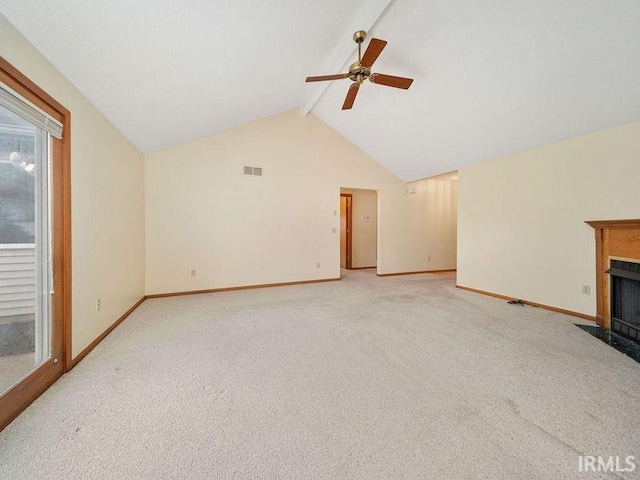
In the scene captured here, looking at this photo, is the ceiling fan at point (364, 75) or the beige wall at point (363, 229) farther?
the beige wall at point (363, 229)

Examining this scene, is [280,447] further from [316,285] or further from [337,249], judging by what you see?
[337,249]

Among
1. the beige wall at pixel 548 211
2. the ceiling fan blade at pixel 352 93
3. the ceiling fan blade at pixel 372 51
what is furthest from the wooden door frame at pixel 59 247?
the beige wall at pixel 548 211

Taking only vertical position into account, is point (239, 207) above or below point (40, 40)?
below

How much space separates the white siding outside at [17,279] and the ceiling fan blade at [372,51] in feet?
9.66

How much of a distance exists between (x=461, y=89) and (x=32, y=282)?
4417mm

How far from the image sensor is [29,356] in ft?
5.06

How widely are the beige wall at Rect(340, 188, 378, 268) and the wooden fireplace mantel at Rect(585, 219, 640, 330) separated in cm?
437

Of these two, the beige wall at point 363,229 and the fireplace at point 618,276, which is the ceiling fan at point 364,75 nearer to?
the fireplace at point 618,276

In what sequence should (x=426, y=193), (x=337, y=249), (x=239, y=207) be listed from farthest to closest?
1. (x=426, y=193)
2. (x=337, y=249)
3. (x=239, y=207)

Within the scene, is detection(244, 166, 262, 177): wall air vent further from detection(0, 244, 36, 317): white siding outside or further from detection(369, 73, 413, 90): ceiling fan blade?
detection(0, 244, 36, 317): white siding outside

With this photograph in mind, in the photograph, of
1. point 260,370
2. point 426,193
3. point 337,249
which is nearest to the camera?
point 260,370

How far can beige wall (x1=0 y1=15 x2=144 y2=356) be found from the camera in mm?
1551

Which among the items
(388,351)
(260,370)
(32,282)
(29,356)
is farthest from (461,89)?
(29,356)

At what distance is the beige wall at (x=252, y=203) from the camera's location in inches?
150
